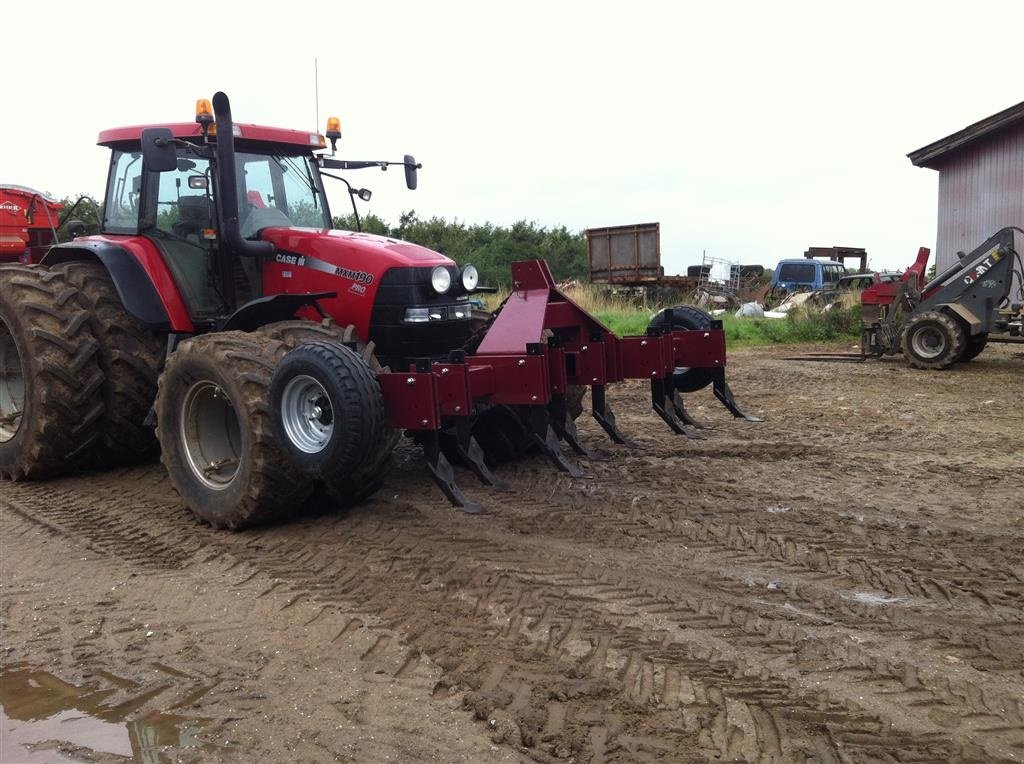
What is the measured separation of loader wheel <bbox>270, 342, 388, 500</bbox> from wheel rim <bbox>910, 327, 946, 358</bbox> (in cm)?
1032

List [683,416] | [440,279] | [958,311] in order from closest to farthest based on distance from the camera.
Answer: [440,279] → [683,416] → [958,311]

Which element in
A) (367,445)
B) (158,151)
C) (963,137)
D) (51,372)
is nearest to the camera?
(367,445)

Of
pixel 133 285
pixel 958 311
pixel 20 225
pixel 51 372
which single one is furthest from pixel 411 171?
pixel 958 311

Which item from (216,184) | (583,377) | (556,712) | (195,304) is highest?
(216,184)

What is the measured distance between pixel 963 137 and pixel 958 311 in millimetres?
6688

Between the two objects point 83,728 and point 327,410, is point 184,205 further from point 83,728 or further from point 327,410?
point 83,728

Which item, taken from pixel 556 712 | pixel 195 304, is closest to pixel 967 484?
pixel 556 712

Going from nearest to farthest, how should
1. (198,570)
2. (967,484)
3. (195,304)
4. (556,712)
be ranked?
(556,712)
(198,570)
(967,484)
(195,304)

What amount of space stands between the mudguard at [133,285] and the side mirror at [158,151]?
3.79 feet

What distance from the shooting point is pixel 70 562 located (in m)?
5.20

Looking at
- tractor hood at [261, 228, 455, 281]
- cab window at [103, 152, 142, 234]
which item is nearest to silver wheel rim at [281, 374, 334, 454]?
tractor hood at [261, 228, 455, 281]

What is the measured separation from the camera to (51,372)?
21.5 ft

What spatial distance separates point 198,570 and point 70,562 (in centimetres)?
81

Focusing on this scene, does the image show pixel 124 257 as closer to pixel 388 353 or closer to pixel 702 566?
pixel 388 353
